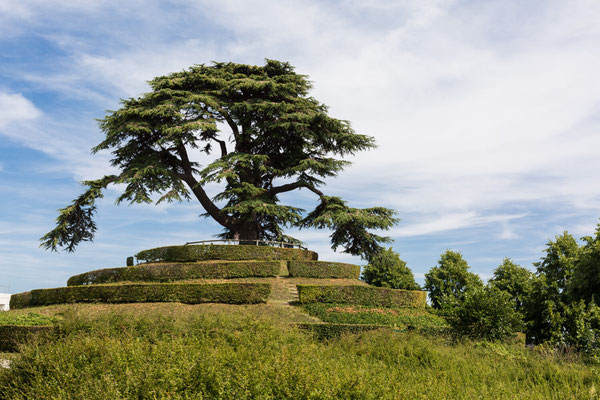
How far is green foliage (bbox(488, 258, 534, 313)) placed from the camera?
2177 cm

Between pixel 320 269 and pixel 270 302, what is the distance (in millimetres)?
4503

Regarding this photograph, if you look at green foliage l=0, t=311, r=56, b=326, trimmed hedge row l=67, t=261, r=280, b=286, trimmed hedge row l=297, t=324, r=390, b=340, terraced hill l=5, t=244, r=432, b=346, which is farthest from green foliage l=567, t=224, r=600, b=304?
green foliage l=0, t=311, r=56, b=326

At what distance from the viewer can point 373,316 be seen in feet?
66.1

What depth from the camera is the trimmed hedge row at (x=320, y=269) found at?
2417 cm

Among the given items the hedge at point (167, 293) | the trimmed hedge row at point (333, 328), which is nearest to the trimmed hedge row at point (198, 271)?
the hedge at point (167, 293)

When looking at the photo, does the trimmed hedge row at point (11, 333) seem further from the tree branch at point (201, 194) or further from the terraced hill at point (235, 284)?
the tree branch at point (201, 194)

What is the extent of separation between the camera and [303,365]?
24.3 ft

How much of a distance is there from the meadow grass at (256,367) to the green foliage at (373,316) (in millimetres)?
5512

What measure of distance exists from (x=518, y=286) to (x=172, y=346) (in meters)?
20.0

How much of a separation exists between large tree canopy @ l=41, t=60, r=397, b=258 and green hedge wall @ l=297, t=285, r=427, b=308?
5.43 metres

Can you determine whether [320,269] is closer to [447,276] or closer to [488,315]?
[447,276]

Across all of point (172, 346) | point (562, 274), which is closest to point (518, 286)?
point (562, 274)

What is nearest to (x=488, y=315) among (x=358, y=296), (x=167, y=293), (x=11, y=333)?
(x=358, y=296)

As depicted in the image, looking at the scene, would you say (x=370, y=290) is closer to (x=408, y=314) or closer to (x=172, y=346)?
(x=408, y=314)
